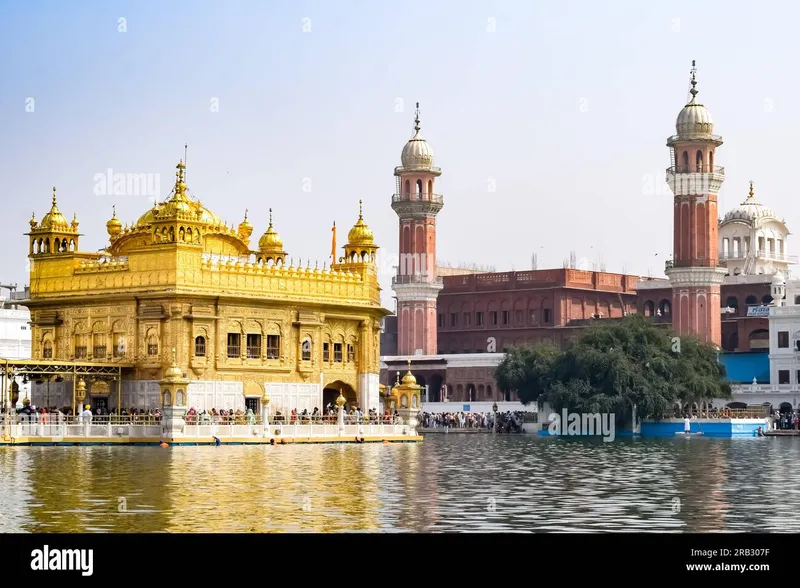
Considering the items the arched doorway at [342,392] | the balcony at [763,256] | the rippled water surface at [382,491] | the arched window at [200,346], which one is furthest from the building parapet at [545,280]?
the rippled water surface at [382,491]

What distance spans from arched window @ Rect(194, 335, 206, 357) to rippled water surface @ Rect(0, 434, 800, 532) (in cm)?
831

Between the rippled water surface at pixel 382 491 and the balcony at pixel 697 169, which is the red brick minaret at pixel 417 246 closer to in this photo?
the balcony at pixel 697 169

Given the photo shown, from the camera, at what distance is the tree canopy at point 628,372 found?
202ft

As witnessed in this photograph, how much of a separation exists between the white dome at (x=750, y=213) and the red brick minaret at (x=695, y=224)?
616 inches

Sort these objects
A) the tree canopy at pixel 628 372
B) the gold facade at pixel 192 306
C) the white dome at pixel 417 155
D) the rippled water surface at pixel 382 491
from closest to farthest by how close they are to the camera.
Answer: the rippled water surface at pixel 382 491 → the gold facade at pixel 192 306 → the tree canopy at pixel 628 372 → the white dome at pixel 417 155

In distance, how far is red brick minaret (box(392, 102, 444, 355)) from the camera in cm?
9594

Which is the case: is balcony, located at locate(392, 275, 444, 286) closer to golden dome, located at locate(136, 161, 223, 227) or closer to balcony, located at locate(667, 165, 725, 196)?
balcony, located at locate(667, 165, 725, 196)

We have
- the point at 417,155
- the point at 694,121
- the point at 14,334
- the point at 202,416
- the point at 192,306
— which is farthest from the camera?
the point at 417,155

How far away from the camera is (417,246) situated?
3802 inches

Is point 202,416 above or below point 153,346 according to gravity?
below

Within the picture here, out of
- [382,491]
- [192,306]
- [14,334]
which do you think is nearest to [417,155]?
[14,334]

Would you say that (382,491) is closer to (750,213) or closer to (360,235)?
(360,235)

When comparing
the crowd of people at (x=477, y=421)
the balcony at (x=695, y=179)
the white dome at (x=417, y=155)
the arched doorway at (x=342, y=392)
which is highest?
the white dome at (x=417, y=155)

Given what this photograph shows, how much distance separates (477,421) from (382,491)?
52.7 metres
